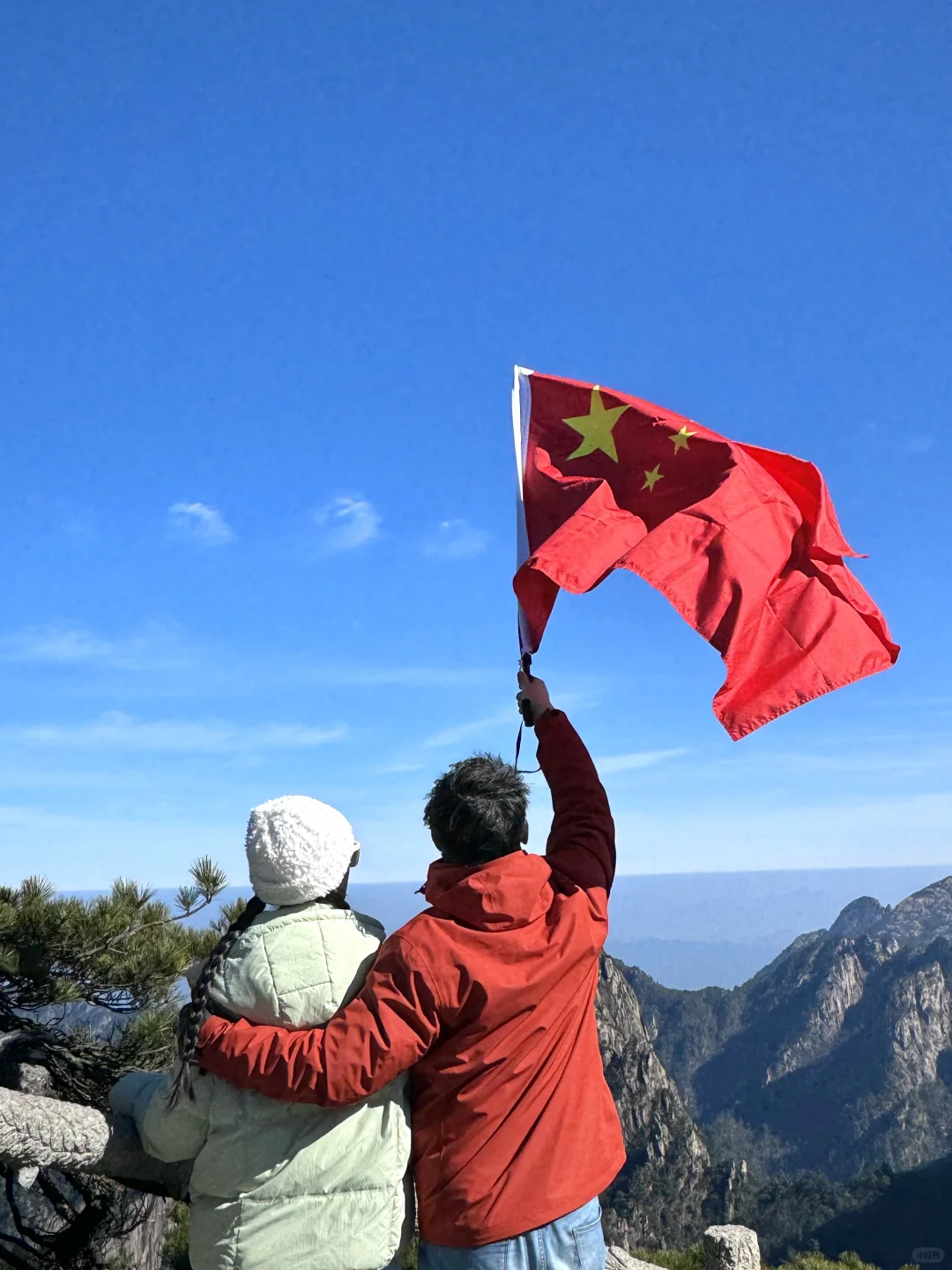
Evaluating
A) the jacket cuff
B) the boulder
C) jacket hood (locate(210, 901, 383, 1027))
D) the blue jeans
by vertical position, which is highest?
the jacket cuff

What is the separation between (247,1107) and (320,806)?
695 millimetres

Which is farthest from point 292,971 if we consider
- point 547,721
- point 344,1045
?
point 547,721

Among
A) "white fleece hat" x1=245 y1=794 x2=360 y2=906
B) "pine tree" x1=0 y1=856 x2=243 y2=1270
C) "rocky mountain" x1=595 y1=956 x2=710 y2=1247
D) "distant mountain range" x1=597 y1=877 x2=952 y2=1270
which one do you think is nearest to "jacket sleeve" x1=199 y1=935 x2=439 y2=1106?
"white fleece hat" x1=245 y1=794 x2=360 y2=906

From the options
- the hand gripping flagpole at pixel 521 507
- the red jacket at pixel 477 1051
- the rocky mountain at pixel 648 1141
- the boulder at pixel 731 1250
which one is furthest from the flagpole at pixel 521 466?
the rocky mountain at pixel 648 1141

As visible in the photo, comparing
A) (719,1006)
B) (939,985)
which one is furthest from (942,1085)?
(719,1006)

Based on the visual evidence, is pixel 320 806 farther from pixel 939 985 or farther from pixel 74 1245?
pixel 939 985

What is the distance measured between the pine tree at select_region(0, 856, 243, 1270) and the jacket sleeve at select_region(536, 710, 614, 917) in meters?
2.93

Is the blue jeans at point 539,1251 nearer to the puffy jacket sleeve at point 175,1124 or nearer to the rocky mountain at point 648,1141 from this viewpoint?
the puffy jacket sleeve at point 175,1124

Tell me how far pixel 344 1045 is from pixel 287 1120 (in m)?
0.27

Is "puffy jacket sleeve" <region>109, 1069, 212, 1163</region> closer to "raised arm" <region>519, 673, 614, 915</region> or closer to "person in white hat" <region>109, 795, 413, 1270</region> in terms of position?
"person in white hat" <region>109, 795, 413, 1270</region>

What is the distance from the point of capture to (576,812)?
3.05 metres

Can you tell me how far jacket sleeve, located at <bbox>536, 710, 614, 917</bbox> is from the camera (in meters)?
2.88

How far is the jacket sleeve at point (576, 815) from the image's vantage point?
2.88 m

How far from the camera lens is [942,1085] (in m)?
106
